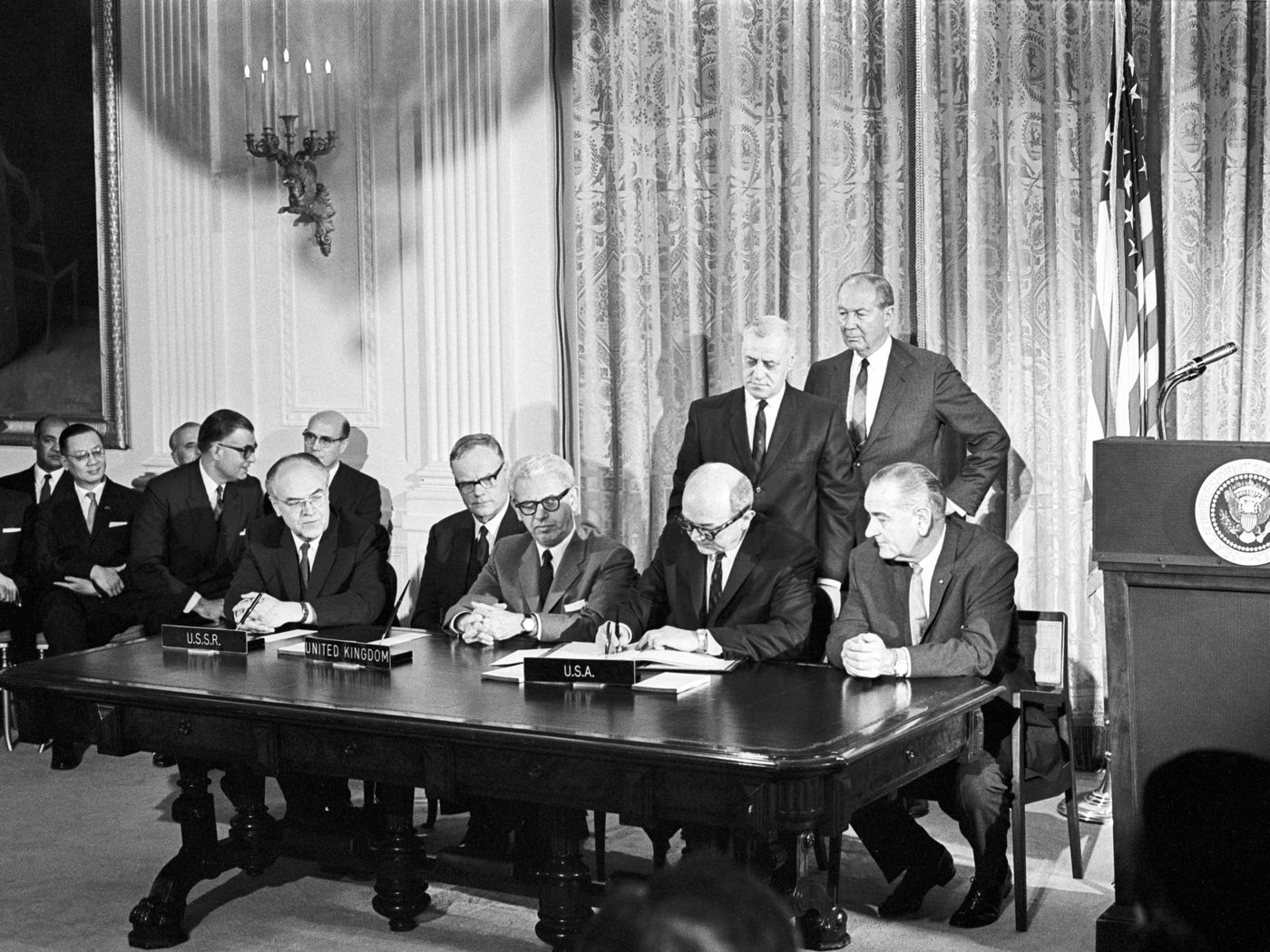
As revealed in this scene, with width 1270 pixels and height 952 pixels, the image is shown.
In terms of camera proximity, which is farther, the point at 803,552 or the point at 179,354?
the point at 179,354

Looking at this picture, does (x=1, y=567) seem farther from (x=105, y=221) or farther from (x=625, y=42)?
(x=625, y=42)

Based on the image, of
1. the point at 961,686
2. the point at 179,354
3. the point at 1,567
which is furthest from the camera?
the point at 179,354

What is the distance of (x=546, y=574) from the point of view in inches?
195

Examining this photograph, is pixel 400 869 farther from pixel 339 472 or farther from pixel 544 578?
pixel 339 472

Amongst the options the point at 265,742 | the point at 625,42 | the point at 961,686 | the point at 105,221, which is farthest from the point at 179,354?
the point at 961,686

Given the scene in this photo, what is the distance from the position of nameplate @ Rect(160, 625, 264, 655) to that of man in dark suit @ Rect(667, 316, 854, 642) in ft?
4.77

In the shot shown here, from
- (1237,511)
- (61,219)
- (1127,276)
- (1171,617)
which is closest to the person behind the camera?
(1237,511)

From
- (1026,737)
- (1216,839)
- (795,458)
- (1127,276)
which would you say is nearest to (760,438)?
(795,458)

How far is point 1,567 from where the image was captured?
23.6 feet

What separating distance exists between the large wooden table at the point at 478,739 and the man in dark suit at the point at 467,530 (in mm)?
822

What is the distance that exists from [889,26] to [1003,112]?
57 centimetres

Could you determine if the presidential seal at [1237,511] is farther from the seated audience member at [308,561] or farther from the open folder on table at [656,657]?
the seated audience member at [308,561]

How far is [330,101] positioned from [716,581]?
3.97 meters

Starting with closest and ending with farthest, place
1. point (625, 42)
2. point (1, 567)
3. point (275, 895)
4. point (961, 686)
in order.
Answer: point (961, 686), point (275, 895), point (625, 42), point (1, 567)
